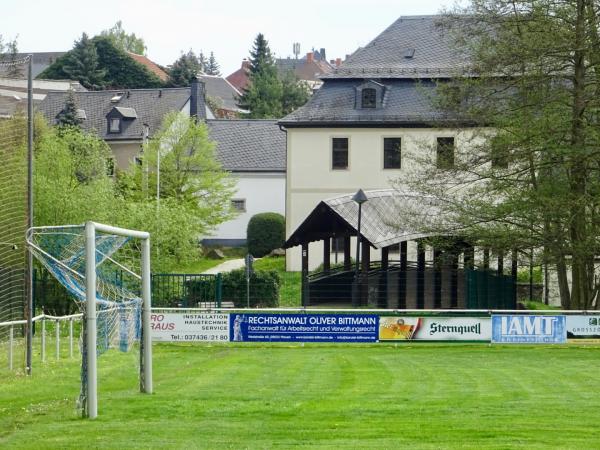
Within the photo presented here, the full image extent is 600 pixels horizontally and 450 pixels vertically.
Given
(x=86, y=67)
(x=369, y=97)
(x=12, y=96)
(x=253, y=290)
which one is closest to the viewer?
Answer: (x=12, y=96)

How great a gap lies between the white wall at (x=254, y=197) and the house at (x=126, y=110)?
28.2ft

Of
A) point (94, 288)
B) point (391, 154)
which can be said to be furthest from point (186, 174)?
point (94, 288)

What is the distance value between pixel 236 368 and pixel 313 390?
17.1 feet

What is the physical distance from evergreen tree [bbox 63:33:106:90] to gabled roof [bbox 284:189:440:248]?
6220 cm

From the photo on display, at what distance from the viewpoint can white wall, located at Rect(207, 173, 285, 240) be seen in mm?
72625

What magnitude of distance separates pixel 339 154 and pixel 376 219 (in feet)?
54.3

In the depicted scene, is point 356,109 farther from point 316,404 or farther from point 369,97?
point 316,404

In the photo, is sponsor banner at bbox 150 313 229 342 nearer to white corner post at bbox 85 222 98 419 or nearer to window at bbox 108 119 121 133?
white corner post at bbox 85 222 98 419

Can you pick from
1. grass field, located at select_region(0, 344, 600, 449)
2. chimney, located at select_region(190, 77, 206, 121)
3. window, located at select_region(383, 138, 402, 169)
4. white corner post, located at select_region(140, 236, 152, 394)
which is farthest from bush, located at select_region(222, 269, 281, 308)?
chimney, located at select_region(190, 77, 206, 121)

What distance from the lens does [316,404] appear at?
17062mm

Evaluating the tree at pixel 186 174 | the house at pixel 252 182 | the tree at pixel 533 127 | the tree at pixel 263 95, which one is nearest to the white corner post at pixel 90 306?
the tree at pixel 533 127

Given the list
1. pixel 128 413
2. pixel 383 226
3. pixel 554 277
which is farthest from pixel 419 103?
pixel 128 413

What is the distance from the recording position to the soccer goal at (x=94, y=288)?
15617mm

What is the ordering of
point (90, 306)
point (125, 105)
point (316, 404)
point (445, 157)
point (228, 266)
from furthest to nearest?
point (125, 105), point (228, 266), point (445, 157), point (316, 404), point (90, 306)
